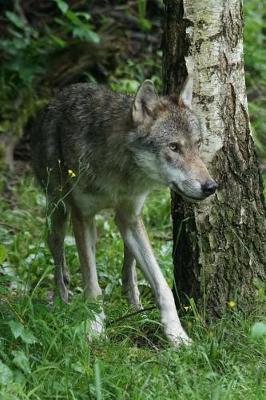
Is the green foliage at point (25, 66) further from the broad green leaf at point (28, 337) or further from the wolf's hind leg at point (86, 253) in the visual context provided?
the broad green leaf at point (28, 337)

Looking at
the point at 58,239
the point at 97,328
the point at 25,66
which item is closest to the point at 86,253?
the point at 58,239

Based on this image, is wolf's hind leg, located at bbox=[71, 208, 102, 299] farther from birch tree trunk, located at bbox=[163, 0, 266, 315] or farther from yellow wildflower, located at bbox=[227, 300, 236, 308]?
yellow wildflower, located at bbox=[227, 300, 236, 308]

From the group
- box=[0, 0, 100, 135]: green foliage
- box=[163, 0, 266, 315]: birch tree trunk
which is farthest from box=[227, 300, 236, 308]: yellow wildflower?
box=[0, 0, 100, 135]: green foliage

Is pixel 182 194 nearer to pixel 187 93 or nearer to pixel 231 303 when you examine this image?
pixel 187 93

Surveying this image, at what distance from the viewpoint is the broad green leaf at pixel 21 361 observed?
4422 millimetres

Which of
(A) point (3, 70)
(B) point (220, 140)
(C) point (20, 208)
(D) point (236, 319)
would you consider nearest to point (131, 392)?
(D) point (236, 319)

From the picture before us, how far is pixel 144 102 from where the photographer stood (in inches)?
218

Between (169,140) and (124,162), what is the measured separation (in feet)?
1.43

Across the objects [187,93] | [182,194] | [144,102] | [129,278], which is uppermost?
[187,93]

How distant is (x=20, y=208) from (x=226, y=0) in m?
4.41

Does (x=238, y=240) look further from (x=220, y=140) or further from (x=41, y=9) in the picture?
(x=41, y=9)

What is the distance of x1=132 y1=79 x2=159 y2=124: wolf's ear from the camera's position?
5434 mm

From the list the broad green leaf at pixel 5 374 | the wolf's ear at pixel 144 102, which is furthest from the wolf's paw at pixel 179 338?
the wolf's ear at pixel 144 102

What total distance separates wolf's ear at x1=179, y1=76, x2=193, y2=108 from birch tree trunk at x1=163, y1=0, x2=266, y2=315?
0.19ft
